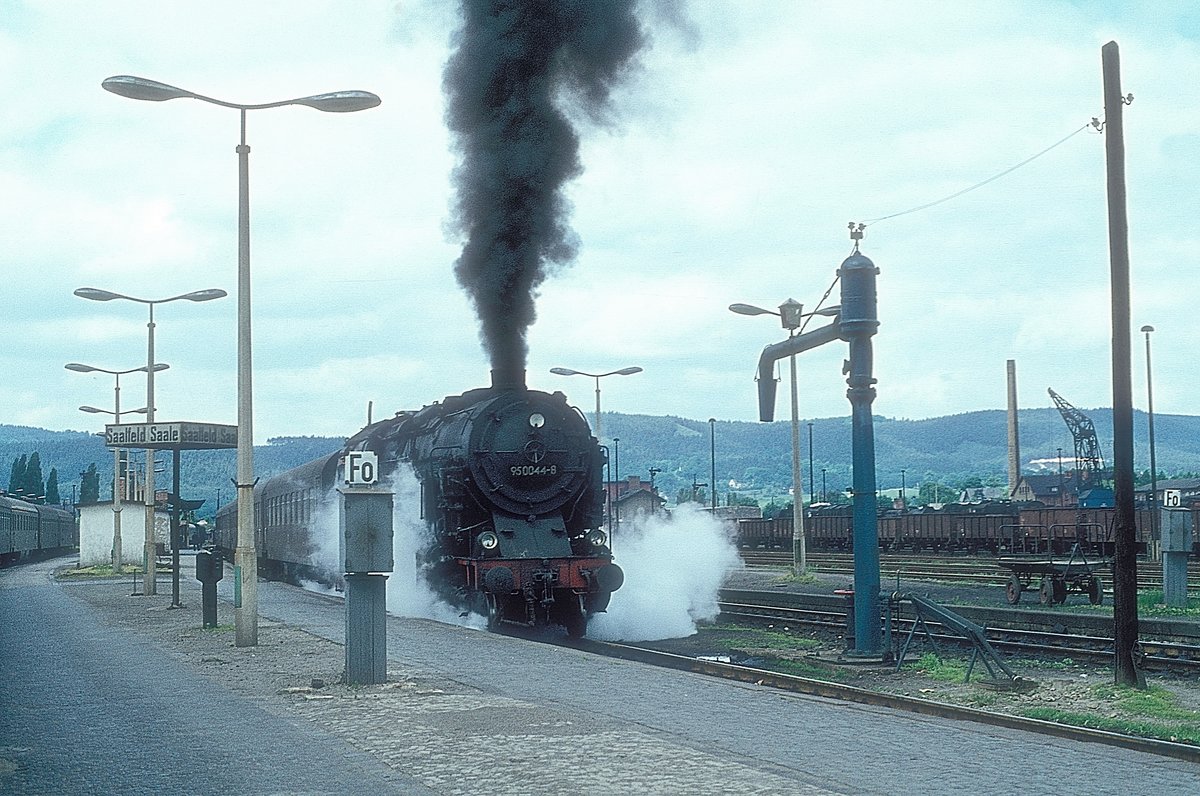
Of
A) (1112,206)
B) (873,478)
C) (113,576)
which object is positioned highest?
(1112,206)

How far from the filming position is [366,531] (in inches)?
512

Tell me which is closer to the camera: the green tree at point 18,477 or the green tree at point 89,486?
the green tree at point 89,486

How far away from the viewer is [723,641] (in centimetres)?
1928

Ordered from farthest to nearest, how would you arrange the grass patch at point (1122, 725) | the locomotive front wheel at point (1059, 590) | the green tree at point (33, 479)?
the green tree at point (33, 479), the locomotive front wheel at point (1059, 590), the grass patch at point (1122, 725)

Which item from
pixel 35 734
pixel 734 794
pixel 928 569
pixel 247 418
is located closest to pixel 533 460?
pixel 247 418

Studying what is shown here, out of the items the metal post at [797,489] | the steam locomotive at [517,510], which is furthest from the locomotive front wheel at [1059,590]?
the steam locomotive at [517,510]

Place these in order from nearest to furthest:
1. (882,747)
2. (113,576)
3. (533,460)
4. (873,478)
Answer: (882,747), (873,478), (533,460), (113,576)

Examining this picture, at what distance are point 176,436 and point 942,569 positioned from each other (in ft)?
75.5

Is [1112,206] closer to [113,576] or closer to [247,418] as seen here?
[247,418]

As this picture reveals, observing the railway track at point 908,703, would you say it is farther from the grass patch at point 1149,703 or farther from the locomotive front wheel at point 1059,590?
the locomotive front wheel at point 1059,590

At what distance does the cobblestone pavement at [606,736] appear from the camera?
8.17 m

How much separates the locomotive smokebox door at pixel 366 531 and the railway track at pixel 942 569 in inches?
568

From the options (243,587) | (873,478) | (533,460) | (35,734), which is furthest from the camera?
(533,460)

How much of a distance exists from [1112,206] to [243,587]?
11510mm
